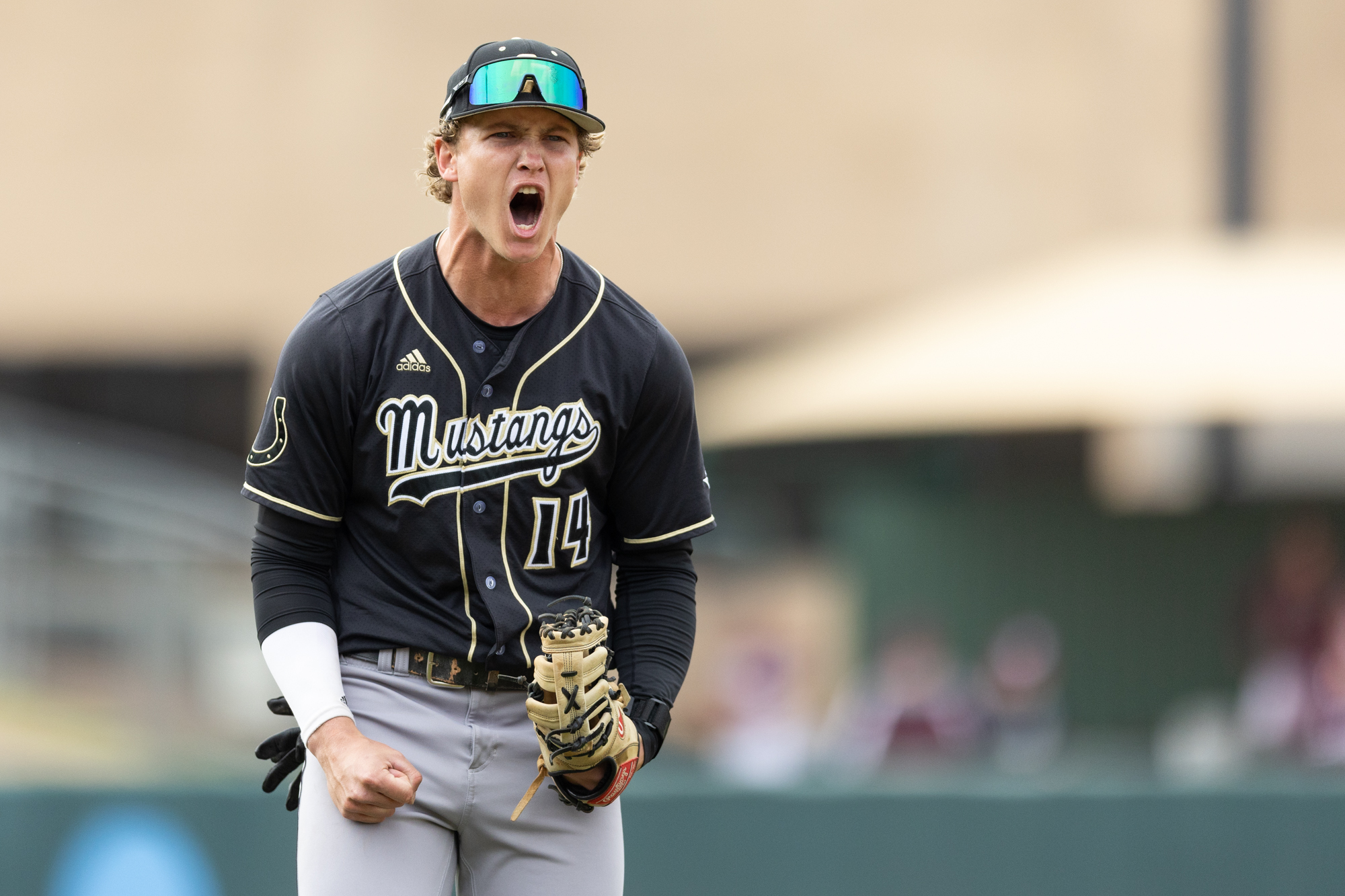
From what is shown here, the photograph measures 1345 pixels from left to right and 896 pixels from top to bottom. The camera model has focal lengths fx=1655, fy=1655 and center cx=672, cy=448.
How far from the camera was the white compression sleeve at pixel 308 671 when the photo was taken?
2588mm

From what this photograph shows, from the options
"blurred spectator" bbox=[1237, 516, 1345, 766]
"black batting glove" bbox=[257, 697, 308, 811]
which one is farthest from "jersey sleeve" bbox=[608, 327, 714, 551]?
"blurred spectator" bbox=[1237, 516, 1345, 766]

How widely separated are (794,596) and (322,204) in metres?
6.18

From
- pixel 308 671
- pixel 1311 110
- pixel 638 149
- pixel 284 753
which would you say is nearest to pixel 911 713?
pixel 284 753

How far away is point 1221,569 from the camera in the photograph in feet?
33.5

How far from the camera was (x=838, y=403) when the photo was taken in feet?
32.9

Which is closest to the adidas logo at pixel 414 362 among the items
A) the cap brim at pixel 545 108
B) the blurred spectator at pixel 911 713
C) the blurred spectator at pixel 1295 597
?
the cap brim at pixel 545 108

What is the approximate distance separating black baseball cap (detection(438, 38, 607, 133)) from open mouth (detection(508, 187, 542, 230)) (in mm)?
138

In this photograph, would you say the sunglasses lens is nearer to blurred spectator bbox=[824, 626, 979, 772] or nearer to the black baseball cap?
the black baseball cap

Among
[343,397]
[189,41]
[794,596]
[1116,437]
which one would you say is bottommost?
[343,397]

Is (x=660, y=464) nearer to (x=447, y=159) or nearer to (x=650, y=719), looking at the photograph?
(x=650, y=719)

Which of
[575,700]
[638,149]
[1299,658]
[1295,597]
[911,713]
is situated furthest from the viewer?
→ [638,149]

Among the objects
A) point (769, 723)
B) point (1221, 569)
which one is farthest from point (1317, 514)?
point (769, 723)

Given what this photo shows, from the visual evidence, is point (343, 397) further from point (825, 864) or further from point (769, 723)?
point (769, 723)

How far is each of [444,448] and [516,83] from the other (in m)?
0.60
